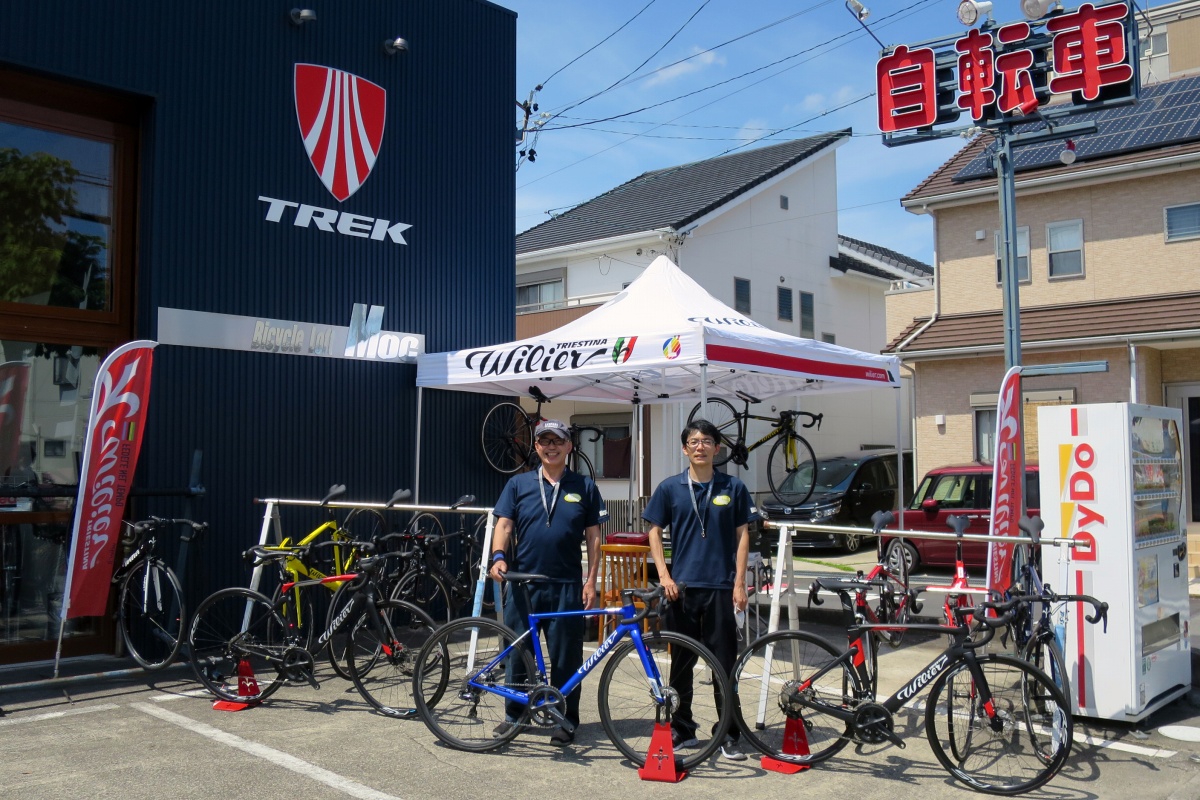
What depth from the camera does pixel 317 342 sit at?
9594mm

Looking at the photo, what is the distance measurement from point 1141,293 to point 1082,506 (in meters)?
12.1

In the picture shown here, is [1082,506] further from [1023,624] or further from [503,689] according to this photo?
[503,689]

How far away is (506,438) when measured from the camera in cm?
1118

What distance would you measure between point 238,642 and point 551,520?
2293mm

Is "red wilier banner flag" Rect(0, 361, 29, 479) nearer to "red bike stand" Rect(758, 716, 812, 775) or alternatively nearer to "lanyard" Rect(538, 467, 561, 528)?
"lanyard" Rect(538, 467, 561, 528)

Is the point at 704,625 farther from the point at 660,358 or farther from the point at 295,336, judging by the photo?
the point at 295,336

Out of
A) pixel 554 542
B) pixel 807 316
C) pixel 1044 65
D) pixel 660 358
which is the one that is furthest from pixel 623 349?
pixel 807 316

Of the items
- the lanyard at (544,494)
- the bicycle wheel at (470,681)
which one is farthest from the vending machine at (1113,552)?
the bicycle wheel at (470,681)

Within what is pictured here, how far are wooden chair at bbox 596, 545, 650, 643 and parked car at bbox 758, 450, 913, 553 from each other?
8.58 m

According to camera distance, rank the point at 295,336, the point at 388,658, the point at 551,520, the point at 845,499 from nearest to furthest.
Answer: the point at 551,520 < the point at 388,658 < the point at 295,336 < the point at 845,499

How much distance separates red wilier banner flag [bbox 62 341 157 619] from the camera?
720 cm

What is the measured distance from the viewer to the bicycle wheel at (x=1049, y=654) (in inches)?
221

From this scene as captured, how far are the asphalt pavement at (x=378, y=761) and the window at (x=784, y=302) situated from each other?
18.4 metres

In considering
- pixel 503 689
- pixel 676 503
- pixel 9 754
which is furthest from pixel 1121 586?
pixel 9 754
